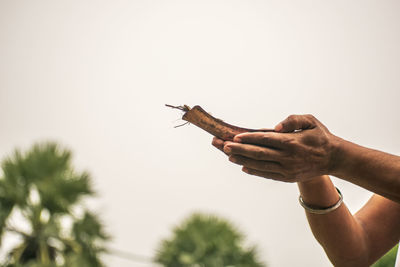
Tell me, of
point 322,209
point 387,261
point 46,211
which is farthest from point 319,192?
point 46,211

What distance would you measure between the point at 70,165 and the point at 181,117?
5.74m

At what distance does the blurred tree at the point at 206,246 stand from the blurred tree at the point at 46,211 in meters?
1.19

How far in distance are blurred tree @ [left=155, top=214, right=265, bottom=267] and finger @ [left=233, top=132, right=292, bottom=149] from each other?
5543 mm

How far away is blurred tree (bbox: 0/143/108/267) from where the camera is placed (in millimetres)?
5738

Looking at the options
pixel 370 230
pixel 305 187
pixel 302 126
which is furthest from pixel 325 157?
pixel 370 230

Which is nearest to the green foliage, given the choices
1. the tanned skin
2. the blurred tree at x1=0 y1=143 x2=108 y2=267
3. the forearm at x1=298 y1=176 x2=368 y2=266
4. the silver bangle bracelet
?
the forearm at x1=298 y1=176 x2=368 y2=266

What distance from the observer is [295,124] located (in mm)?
1227

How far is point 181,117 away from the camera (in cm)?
127

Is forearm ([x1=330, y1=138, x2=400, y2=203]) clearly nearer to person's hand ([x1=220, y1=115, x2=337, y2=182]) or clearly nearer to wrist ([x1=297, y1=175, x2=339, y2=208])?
person's hand ([x1=220, y1=115, x2=337, y2=182])

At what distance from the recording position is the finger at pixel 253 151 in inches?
46.4

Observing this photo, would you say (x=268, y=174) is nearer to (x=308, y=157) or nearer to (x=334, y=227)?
(x=308, y=157)

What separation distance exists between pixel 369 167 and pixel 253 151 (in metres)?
0.33

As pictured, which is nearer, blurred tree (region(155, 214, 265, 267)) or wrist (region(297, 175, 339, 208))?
wrist (region(297, 175, 339, 208))

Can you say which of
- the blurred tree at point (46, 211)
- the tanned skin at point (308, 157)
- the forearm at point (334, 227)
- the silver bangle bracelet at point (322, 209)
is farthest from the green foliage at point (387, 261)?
the blurred tree at point (46, 211)
